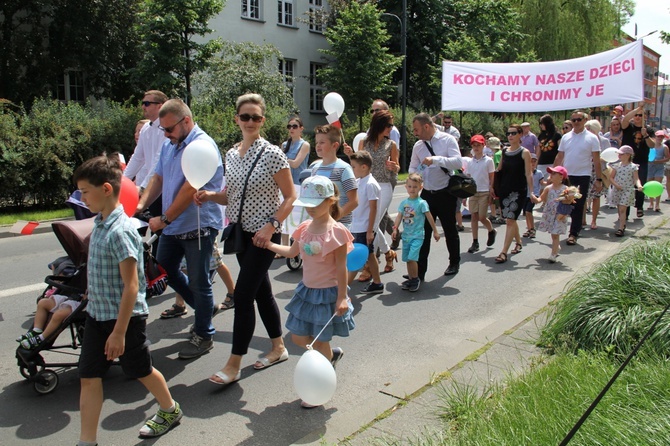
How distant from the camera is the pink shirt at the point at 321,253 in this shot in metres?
3.87

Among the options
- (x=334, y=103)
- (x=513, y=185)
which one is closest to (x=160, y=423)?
(x=334, y=103)

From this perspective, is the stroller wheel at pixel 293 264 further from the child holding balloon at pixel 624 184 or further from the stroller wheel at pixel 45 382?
the child holding balloon at pixel 624 184

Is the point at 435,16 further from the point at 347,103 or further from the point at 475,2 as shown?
the point at 347,103

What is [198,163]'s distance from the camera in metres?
4.12

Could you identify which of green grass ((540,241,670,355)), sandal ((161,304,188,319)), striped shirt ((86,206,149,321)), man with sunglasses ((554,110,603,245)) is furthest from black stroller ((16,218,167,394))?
man with sunglasses ((554,110,603,245))

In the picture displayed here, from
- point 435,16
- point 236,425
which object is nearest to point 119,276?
point 236,425

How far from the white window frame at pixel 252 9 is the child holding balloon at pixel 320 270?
25.0 m

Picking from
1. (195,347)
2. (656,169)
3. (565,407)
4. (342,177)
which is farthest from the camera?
(656,169)

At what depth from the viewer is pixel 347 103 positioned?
85.9 ft

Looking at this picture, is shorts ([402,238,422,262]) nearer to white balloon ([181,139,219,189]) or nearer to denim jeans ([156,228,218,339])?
denim jeans ([156,228,218,339])

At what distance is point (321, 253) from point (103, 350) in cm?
145

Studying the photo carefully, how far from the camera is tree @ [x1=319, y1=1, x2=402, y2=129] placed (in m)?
24.6

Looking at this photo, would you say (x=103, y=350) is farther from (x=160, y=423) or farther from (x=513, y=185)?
(x=513, y=185)

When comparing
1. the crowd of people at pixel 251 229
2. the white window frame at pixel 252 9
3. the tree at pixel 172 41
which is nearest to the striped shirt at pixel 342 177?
the crowd of people at pixel 251 229
